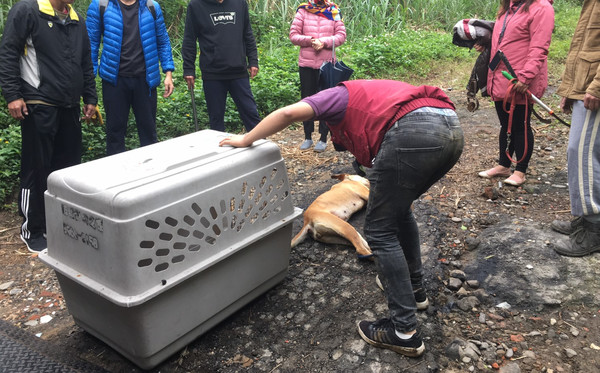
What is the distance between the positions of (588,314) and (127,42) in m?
4.16

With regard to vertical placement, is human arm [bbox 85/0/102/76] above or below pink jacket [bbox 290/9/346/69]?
above

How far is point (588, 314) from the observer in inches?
106

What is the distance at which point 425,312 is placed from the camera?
2.78 meters

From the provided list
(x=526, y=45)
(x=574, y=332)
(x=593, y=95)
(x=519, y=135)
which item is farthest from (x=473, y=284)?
(x=526, y=45)

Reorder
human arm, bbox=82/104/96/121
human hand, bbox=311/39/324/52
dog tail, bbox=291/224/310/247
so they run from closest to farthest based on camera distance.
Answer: dog tail, bbox=291/224/310/247, human arm, bbox=82/104/96/121, human hand, bbox=311/39/324/52

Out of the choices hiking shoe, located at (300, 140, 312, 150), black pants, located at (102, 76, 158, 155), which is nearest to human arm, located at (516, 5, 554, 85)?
hiking shoe, located at (300, 140, 312, 150)

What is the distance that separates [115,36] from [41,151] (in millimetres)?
1261

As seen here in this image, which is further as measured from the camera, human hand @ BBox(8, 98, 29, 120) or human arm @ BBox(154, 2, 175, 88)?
human arm @ BBox(154, 2, 175, 88)

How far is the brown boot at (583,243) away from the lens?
308cm

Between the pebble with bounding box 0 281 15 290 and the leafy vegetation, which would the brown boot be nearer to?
the pebble with bounding box 0 281 15 290

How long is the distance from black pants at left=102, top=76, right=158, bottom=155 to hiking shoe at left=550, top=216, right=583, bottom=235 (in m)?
3.66

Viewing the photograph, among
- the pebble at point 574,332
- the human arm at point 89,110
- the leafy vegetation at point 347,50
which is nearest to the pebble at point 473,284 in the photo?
the pebble at point 574,332

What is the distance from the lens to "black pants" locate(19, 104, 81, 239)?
11.6ft

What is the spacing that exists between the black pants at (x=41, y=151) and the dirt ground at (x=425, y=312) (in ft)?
1.11
